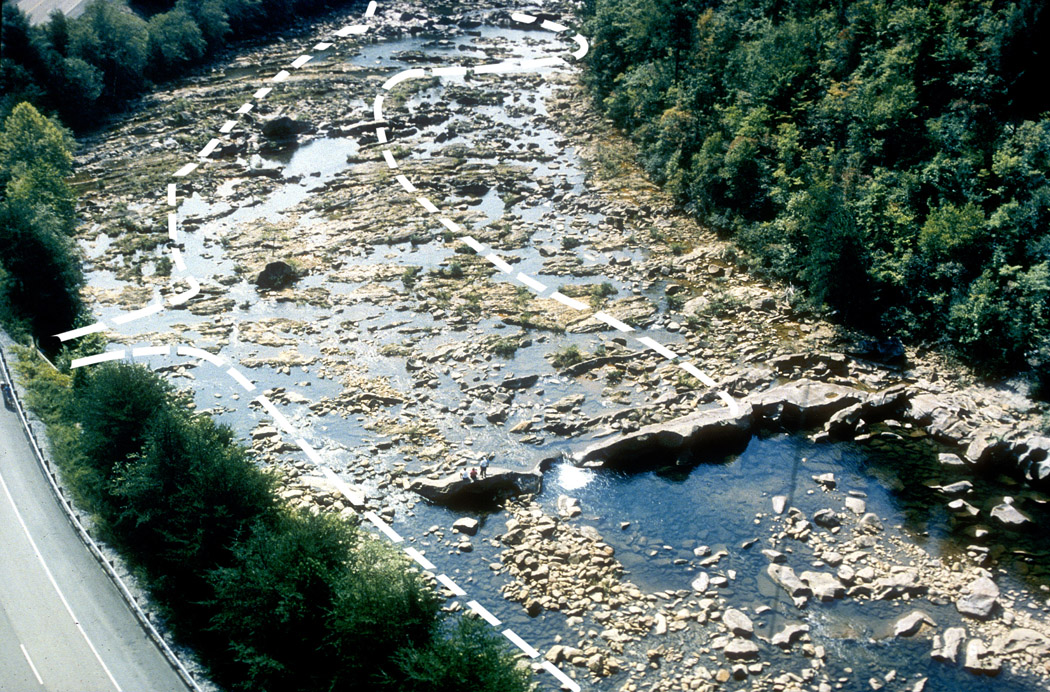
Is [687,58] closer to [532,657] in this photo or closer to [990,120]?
[990,120]

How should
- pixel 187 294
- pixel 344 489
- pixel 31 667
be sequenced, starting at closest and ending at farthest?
pixel 31 667 → pixel 344 489 → pixel 187 294

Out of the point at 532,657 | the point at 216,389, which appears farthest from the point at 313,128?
the point at 532,657

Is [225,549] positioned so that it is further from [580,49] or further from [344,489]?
[580,49]

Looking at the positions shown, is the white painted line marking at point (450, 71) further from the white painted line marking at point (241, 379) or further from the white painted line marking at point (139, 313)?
the white painted line marking at point (241, 379)

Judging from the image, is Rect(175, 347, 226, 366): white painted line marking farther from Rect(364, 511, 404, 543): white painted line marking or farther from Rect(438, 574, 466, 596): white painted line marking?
Rect(438, 574, 466, 596): white painted line marking

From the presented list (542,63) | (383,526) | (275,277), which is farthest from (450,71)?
(383,526)

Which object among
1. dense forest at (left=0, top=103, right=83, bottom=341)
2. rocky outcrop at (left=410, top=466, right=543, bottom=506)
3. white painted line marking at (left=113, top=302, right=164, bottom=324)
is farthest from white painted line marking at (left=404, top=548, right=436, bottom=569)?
white painted line marking at (left=113, top=302, right=164, bottom=324)

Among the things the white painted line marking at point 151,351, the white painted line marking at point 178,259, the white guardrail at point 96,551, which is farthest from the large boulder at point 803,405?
the white painted line marking at point 178,259
